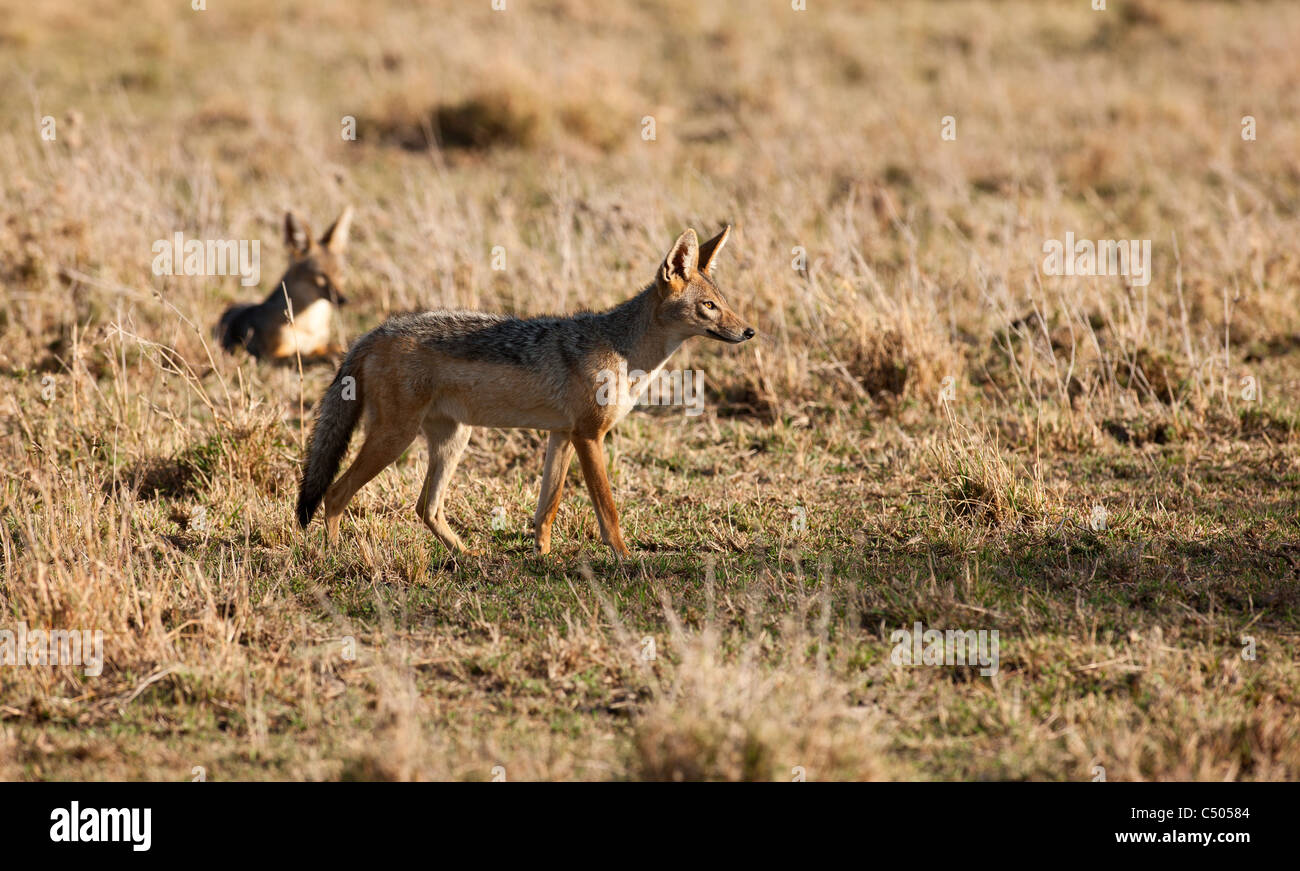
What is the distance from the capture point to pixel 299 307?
992cm

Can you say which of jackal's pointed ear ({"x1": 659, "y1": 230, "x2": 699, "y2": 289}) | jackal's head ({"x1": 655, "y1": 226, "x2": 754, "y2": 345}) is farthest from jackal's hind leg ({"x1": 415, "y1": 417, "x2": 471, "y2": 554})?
jackal's pointed ear ({"x1": 659, "y1": 230, "x2": 699, "y2": 289})

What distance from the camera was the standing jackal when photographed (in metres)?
6.45

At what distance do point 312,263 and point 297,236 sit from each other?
0.86 feet

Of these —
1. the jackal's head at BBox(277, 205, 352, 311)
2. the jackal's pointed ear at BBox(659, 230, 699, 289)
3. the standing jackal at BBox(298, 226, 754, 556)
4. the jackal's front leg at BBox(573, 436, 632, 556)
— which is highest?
the jackal's head at BBox(277, 205, 352, 311)

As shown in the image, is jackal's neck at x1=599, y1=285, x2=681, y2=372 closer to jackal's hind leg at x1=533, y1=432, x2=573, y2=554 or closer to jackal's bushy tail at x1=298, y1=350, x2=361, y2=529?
jackal's hind leg at x1=533, y1=432, x2=573, y2=554

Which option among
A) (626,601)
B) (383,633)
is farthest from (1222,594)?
(383,633)

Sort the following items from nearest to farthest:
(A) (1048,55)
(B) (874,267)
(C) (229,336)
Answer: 1. (C) (229,336)
2. (B) (874,267)
3. (A) (1048,55)

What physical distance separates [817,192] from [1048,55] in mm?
10246

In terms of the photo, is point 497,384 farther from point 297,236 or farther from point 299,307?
point 297,236

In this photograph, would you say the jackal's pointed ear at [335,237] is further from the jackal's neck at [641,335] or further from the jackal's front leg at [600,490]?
the jackal's front leg at [600,490]

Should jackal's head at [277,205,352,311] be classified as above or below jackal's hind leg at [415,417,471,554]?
above

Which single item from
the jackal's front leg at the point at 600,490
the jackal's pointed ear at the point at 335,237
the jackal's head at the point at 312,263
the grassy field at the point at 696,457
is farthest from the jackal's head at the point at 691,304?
the jackal's pointed ear at the point at 335,237

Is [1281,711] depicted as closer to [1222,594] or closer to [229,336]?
[1222,594]

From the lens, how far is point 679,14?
67.5 ft
